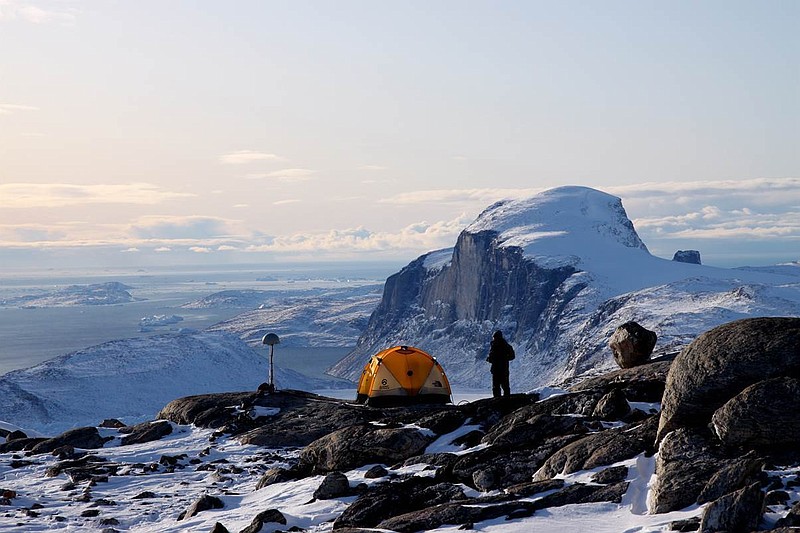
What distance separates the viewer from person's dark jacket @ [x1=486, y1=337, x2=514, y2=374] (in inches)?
1302

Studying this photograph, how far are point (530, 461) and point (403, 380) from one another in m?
16.2

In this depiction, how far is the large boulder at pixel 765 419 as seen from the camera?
18266 mm

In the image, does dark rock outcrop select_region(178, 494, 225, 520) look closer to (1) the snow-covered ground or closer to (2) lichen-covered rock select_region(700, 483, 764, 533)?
(1) the snow-covered ground

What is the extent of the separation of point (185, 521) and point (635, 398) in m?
12.3

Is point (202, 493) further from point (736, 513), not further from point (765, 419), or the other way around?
point (736, 513)

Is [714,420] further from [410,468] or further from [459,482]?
[410,468]

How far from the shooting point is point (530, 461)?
22016 millimetres

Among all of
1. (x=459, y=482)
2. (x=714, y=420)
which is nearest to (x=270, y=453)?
(x=459, y=482)

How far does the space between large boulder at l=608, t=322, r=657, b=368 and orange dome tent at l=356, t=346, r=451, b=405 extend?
7.78 metres

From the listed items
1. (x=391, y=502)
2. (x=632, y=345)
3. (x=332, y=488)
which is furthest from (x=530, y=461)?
(x=632, y=345)

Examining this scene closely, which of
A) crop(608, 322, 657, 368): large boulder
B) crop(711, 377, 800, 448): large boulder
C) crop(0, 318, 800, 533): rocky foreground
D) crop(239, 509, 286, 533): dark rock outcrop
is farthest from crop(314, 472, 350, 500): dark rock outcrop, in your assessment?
crop(608, 322, 657, 368): large boulder

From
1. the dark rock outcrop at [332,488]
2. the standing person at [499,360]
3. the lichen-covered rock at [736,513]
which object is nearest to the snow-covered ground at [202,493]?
the dark rock outcrop at [332,488]

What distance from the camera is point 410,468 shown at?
80.6 feet

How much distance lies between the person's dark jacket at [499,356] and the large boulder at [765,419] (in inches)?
577
